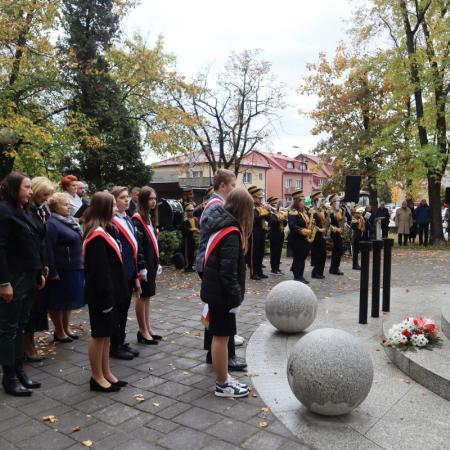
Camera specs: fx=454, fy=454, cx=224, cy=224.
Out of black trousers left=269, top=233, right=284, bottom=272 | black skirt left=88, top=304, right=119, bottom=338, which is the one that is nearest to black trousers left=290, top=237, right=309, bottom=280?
black trousers left=269, top=233, right=284, bottom=272

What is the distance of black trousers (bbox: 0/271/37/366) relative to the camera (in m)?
4.13

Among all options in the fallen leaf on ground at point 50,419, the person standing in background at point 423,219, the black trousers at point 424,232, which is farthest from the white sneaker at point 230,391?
the black trousers at point 424,232

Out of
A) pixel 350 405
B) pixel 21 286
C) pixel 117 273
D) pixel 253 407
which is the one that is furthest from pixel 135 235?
pixel 350 405

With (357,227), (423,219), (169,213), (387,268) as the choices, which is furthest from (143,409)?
(423,219)

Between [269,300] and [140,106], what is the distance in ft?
54.5

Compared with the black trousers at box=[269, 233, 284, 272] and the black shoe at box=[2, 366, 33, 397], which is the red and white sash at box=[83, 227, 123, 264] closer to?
the black shoe at box=[2, 366, 33, 397]

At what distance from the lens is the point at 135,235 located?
535cm

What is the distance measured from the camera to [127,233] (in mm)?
5164

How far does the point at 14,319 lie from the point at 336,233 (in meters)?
9.06

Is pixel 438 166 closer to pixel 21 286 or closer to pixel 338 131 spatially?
pixel 338 131

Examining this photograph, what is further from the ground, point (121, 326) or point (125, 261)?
point (125, 261)

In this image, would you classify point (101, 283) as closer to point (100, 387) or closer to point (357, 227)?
point (100, 387)

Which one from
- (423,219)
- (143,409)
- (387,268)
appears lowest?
(143,409)

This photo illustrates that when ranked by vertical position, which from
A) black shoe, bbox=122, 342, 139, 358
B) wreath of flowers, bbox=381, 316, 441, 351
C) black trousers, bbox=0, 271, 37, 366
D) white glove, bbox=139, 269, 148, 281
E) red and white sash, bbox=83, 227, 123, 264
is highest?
red and white sash, bbox=83, 227, 123, 264
